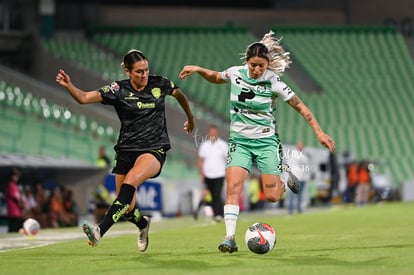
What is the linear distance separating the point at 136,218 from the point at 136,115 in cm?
119

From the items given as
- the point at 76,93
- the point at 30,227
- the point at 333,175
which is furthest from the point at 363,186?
the point at 76,93

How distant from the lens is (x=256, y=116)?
1164 centimetres

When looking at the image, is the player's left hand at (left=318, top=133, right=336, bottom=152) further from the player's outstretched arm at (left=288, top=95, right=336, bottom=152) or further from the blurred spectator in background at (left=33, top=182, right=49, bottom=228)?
the blurred spectator in background at (left=33, top=182, right=49, bottom=228)

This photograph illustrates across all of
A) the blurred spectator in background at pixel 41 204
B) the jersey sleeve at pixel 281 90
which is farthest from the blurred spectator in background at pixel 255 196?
the jersey sleeve at pixel 281 90

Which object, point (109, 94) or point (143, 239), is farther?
point (143, 239)

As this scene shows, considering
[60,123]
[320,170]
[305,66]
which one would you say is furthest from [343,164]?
[60,123]

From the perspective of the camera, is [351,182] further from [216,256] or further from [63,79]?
[63,79]

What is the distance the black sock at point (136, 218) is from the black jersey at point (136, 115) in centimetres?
74

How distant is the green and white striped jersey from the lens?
38.1 feet

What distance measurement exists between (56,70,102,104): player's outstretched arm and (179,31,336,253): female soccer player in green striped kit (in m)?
1.02

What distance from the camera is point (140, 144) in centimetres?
1161

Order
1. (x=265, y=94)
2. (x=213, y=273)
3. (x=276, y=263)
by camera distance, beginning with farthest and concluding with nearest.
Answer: (x=265, y=94)
(x=276, y=263)
(x=213, y=273)

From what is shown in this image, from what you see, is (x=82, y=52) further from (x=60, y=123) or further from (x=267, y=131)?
(x=267, y=131)

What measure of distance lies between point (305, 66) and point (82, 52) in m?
9.86
